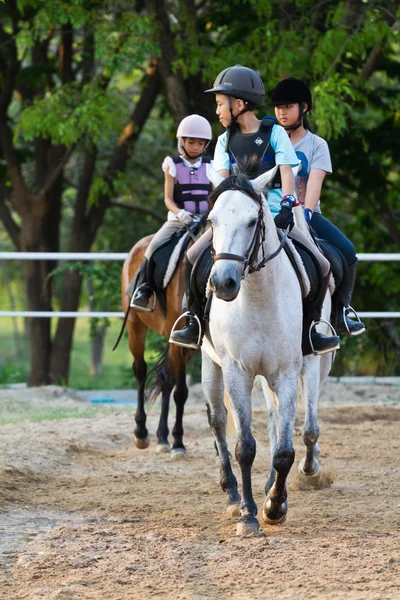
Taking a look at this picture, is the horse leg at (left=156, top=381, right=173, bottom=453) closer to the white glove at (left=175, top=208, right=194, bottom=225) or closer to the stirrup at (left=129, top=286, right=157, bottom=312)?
the stirrup at (left=129, top=286, right=157, bottom=312)

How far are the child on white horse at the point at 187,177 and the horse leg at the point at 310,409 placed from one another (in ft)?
6.45

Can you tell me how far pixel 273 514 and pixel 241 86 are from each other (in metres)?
2.52

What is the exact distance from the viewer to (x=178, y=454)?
8.35m

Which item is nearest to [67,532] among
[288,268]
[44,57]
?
[288,268]

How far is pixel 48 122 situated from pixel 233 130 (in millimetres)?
7329

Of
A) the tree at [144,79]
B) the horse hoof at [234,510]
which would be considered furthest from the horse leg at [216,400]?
the tree at [144,79]

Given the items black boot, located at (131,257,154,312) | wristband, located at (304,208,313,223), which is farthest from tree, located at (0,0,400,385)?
wristband, located at (304,208,313,223)

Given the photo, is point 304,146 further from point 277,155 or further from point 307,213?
point 277,155

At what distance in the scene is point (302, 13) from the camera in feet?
43.3

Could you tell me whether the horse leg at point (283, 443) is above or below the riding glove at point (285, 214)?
below

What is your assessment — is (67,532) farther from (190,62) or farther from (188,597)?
(190,62)

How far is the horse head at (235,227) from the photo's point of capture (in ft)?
15.3

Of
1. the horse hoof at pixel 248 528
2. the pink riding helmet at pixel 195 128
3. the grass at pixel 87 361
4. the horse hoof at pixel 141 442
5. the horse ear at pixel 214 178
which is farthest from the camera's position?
the grass at pixel 87 361

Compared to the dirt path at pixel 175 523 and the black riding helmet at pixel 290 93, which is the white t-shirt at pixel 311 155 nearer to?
the black riding helmet at pixel 290 93
